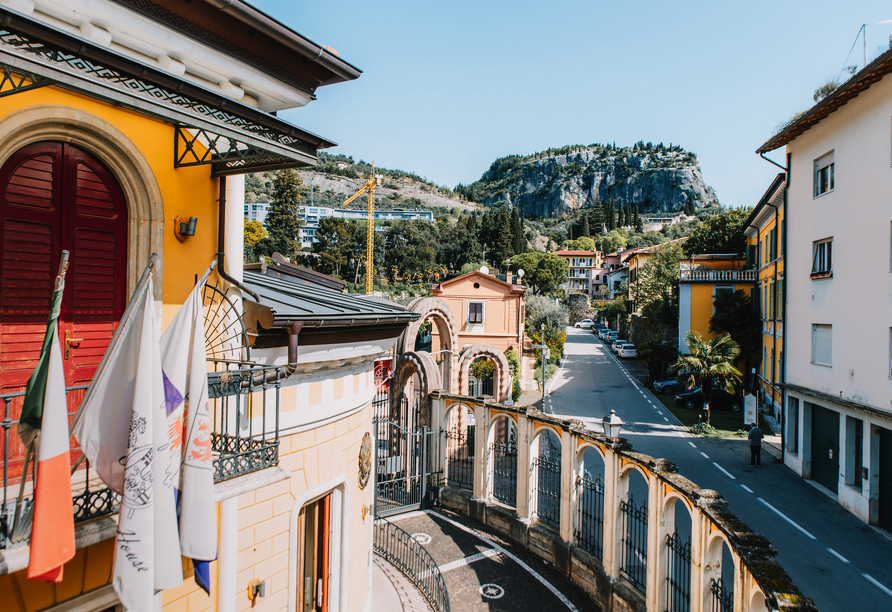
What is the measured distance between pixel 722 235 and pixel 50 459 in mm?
44862

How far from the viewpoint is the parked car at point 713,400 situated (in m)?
27.7

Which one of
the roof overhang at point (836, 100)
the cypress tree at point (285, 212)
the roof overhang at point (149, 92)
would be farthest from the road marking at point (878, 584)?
the cypress tree at point (285, 212)

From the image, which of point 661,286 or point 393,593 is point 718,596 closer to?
point 393,593

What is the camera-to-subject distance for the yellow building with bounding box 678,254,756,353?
3053 centimetres

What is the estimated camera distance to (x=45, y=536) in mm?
2848

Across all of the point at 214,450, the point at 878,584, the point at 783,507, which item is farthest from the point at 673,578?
the point at 783,507

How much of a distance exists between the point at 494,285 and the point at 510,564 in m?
24.8

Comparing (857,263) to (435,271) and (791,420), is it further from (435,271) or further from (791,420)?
(435,271)

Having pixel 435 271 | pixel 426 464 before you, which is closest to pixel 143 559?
pixel 426 464

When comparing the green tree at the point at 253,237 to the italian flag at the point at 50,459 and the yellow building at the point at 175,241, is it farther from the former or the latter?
the italian flag at the point at 50,459

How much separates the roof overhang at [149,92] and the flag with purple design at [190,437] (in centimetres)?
137

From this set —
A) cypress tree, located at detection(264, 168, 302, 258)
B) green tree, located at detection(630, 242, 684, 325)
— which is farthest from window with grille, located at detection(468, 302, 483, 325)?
cypress tree, located at detection(264, 168, 302, 258)

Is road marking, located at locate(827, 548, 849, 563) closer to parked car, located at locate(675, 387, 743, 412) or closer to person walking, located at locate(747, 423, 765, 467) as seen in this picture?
person walking, located at locate(747, 423, 765, 467)

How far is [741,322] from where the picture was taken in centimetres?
2892
